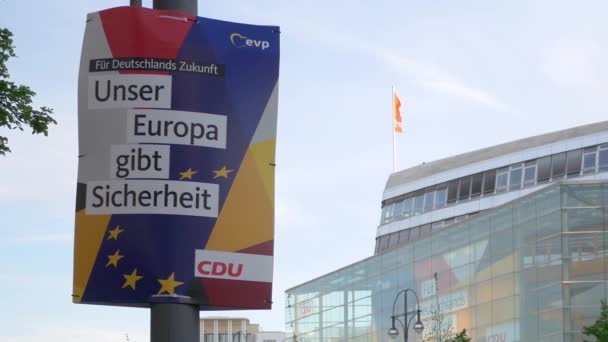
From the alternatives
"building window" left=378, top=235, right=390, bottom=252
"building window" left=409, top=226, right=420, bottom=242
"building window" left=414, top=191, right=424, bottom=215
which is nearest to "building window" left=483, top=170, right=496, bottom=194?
"building window" left=414, top=191, right=424, bottom=215

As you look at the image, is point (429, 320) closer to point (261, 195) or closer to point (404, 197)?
point (404, 197)

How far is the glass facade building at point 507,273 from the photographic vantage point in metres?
57.2

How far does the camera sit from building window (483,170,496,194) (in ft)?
268

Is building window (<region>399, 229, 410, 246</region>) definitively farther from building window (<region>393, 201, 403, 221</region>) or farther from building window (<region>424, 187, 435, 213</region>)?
building window (<region>424, 187, 435, 213</region>)

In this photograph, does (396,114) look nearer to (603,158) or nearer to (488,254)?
(603,158)

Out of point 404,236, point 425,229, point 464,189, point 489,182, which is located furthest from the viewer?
point 404,236

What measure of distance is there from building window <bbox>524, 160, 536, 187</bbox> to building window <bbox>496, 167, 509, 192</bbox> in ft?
4.88

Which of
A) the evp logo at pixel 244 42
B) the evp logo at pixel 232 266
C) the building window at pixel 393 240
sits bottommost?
the evp logo at pixel 232 266

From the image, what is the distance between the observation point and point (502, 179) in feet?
267

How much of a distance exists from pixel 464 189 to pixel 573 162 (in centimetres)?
893

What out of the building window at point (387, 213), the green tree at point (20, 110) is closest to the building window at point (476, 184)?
the building window at point (387, 213)

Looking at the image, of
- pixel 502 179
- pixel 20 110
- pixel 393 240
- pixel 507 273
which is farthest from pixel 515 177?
pixel 20 110

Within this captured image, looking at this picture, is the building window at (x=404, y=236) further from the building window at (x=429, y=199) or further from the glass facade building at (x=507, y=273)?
the glass facade building at (x=507, y=273)

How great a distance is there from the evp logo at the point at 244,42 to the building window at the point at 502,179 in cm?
7403
